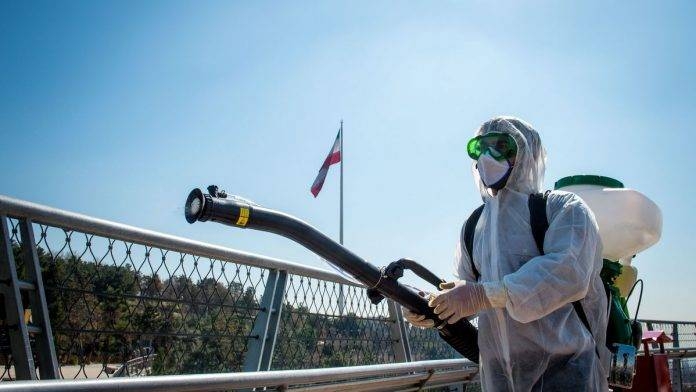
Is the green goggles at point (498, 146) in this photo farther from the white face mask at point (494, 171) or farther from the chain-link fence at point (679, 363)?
the chain-link fence at point (679, 363)

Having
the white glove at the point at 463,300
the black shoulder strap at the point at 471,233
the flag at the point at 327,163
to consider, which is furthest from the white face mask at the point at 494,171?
the flag at the point at 327,163

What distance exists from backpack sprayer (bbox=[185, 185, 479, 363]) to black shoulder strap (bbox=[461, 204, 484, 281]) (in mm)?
187

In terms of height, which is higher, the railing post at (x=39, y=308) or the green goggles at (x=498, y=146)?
the green goggles at (x=498, y=146)

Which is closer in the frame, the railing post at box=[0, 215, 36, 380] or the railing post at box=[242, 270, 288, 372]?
the railing post at box=[0, 215, 36, 380]

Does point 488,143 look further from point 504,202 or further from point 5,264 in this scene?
point 5,264

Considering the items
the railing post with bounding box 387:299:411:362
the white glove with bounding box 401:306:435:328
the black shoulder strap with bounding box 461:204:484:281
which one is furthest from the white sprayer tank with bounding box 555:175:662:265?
the railing post with bounding box 387:299:411:362

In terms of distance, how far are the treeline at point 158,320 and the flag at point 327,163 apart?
675 inches

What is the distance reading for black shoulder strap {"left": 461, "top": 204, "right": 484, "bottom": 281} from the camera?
285 centimetres

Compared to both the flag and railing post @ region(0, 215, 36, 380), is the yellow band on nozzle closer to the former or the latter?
railing post @ region(0, 215, 36, 380)

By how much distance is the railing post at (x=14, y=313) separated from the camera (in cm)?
217

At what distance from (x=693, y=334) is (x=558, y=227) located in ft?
30.3

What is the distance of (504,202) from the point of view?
260 cm

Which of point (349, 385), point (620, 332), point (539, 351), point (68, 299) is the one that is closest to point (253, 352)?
point (349, 385)

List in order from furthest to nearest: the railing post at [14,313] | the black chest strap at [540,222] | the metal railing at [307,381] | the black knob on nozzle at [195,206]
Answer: the black chest strap at [540,222], the railing post at [14,313], the black knob on nozzle at [195,206], the metal railing at [307,381]
